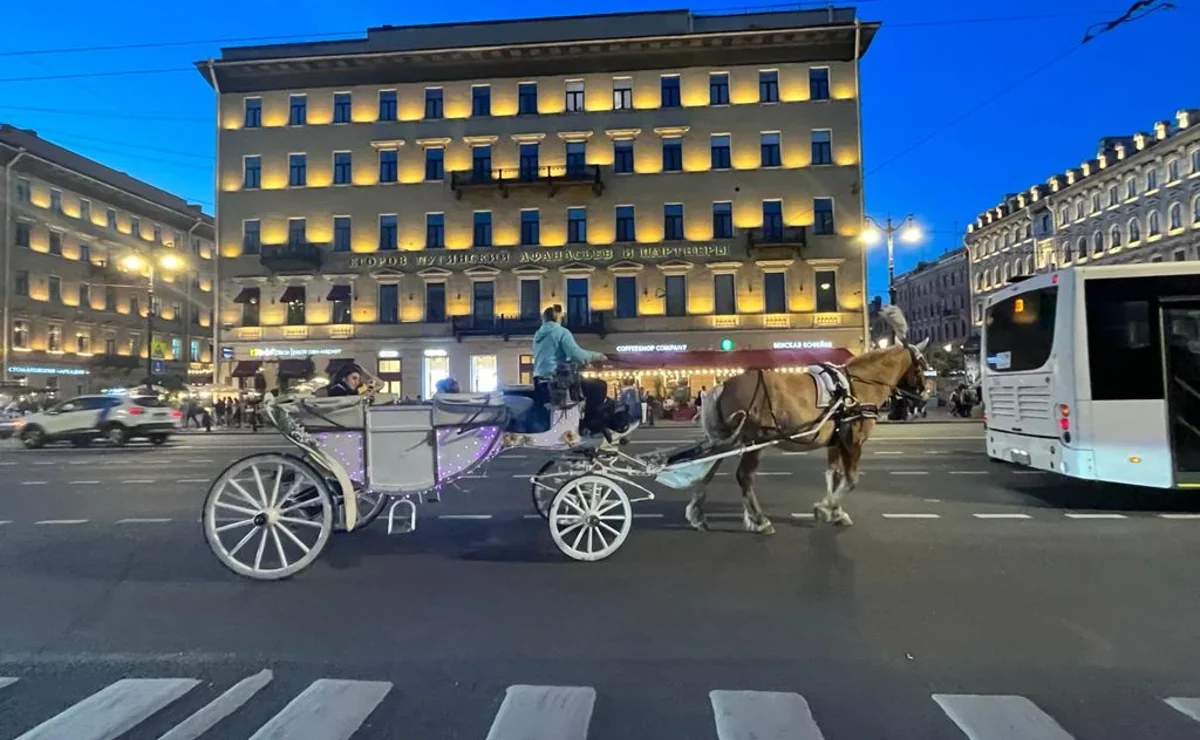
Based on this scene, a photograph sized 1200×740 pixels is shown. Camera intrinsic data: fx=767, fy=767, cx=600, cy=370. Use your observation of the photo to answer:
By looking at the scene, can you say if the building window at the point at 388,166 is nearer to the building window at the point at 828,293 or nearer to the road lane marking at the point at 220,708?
the building window at the point at 828,293

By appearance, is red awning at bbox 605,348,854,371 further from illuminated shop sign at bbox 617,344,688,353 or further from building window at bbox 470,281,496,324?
building window at bbox 470,281,496,324

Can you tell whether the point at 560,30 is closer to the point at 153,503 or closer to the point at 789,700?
the point at 153,503

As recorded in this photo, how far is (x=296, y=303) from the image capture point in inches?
1615

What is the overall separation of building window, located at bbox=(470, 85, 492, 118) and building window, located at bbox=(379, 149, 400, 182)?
4.80 m

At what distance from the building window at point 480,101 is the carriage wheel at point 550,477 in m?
35.3

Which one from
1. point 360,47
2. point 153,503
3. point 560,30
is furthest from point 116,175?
point 153,503

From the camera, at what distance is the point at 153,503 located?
428 inches

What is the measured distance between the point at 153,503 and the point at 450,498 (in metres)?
4.19

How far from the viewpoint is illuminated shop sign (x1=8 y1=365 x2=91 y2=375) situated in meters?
49.7

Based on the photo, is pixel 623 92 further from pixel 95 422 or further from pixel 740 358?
pixel 95 422

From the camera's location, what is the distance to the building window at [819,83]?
3891 cm

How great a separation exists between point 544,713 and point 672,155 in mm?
38260

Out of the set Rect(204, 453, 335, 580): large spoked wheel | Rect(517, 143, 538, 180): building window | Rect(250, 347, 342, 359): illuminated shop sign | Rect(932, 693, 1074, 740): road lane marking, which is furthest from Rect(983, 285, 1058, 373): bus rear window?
Rect(250, 347, 342, 359): illuminated shop sign

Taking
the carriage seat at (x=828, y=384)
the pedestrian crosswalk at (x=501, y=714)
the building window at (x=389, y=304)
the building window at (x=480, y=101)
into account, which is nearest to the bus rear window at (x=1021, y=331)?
the carriage seat at (x=828, y=384)
